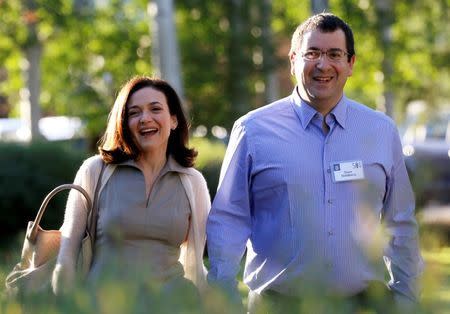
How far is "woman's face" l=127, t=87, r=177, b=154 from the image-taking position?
17.6ft

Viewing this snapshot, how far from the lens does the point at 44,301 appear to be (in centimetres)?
257

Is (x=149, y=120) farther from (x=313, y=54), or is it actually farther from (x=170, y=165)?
(x=313, y=54)

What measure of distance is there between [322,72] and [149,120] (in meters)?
0.84

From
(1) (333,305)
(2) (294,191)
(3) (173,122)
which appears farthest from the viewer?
(3) (173,122)

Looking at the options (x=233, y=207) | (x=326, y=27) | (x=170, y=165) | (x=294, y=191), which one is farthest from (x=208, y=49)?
(x=294, y=191)

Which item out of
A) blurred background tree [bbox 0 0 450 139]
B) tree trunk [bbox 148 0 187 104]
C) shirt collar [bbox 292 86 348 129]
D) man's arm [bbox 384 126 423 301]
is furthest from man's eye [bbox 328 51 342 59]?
blurred background tree [bbox 0 0 450 139]

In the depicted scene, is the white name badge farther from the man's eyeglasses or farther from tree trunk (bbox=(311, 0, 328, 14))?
tree trunk (bbox=(311, 0, 328, 14))

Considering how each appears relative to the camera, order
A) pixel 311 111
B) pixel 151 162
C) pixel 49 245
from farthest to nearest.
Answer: pixel 151 162 < pixel 49 245 < pixel 311 111

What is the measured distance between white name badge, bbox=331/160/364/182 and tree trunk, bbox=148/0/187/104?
45.4 feet

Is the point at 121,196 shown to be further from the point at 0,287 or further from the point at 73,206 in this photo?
the point at 0,287

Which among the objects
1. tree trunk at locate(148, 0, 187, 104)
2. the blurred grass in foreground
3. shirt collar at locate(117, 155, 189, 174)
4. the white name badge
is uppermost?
the blurred grass in foreground

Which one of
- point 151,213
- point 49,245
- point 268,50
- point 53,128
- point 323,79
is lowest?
point 53,128

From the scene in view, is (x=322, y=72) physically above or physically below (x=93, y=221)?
above

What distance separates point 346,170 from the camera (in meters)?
4.86
